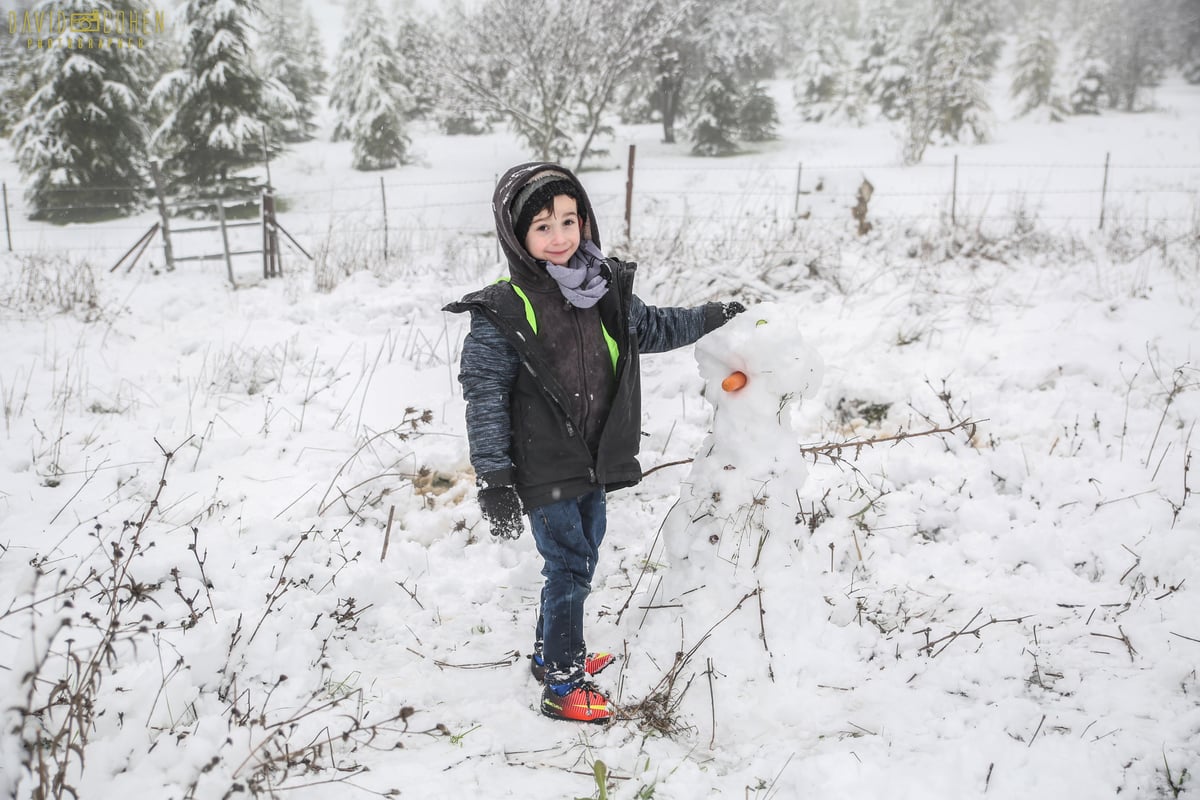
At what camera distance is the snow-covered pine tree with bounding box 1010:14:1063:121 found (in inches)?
1218

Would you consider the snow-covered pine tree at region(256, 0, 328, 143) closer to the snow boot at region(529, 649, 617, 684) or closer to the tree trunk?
the tree trunk

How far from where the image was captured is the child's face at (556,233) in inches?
85.3

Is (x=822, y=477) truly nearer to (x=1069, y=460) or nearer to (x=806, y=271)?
(x=1069, y=460)

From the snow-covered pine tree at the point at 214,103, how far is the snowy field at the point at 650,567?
14465mm

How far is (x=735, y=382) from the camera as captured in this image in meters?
2.35

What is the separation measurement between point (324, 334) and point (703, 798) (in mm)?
4716

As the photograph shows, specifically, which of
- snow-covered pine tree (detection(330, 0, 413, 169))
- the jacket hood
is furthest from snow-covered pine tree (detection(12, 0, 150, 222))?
the jacket hood

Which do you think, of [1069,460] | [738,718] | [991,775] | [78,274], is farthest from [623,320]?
[78,274]

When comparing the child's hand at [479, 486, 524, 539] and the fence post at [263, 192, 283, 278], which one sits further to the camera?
the fence post at [263, 192, 283, 278]

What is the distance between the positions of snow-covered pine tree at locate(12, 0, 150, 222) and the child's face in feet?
60.8

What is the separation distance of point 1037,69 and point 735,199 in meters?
25.1

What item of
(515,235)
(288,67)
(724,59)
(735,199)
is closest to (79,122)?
(735,199)

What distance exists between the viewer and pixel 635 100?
105 feet

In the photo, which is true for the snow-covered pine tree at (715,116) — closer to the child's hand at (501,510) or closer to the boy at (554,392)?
the boy at (554,392)
